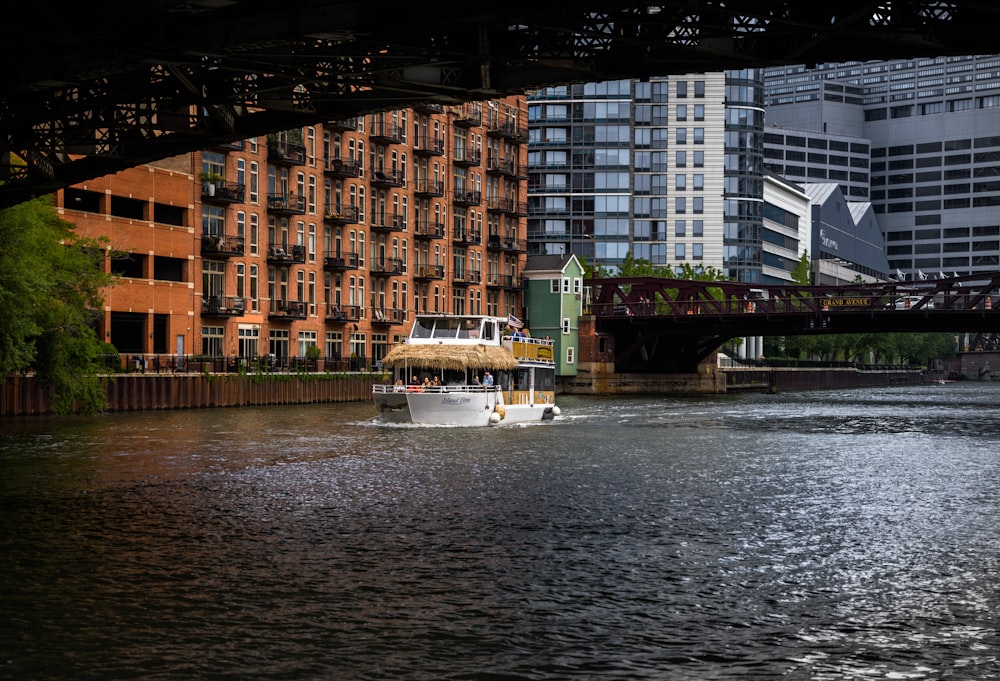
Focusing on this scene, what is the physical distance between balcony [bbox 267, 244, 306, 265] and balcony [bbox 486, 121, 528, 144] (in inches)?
1219

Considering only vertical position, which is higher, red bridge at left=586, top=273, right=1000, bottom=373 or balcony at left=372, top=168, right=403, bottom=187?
balcony at left=372, top=168, right=403, bottom=187

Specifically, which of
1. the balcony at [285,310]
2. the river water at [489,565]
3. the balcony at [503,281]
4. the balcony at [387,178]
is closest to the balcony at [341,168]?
the balcony at [387,178]

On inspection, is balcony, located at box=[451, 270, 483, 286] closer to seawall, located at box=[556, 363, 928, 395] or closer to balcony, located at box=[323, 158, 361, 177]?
seawall, located at box=[556, 363, 928, 395]

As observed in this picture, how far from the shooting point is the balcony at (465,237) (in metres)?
125

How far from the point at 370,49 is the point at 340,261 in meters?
81.2

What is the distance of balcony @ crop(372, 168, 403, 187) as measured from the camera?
11231cm

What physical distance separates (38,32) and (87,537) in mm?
10072

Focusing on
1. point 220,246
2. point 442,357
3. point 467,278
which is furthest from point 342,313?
point 442,357

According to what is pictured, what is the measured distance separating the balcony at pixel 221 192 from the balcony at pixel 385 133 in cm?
1813

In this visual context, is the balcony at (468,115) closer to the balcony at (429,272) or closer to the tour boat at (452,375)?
the balcony at (429,272)

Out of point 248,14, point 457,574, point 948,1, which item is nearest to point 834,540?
point 457,574

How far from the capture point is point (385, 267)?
115 m

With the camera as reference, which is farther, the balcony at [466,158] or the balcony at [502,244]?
the balcony at [502,244]

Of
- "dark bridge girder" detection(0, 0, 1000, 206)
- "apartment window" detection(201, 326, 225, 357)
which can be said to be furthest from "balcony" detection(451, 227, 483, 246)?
"dark bridge girder" detection(0, 0, 1000, 206)
